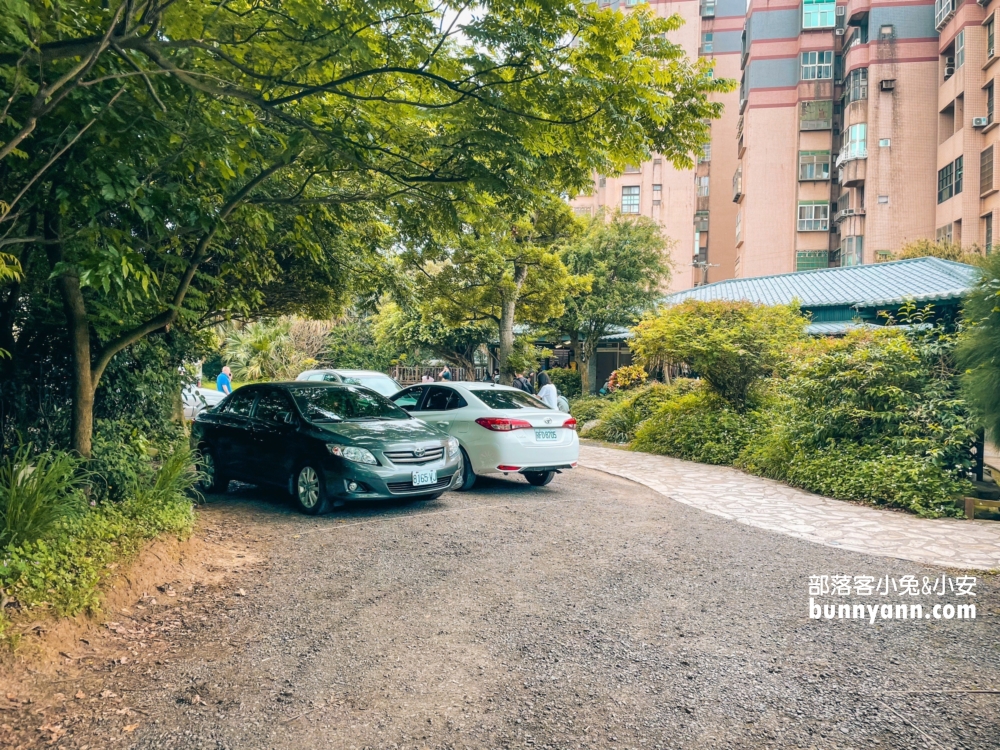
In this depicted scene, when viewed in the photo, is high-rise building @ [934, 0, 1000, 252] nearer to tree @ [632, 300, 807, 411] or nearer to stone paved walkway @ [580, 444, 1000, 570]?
tree @ [632, 300, 807, 411]

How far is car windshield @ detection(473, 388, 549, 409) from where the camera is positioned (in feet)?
32.4

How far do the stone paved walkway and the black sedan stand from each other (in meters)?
3.64

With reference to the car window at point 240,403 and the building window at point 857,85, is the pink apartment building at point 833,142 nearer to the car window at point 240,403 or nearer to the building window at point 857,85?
the building window at point 857,85

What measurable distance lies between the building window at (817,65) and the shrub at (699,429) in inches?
1353

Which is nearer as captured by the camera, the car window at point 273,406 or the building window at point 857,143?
the car window at point 273,406

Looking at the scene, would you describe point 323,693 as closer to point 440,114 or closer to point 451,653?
point 451,653

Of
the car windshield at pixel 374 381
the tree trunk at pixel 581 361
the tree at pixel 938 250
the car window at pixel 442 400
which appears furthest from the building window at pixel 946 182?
the car window at pixel 442 400

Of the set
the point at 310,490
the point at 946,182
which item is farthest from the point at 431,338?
the point at 946,182

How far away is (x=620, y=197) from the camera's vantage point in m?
47.7

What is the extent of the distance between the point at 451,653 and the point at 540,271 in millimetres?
15892

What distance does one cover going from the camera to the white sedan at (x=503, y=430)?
938cm

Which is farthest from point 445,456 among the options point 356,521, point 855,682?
point 855,682

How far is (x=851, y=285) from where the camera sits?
21.3 meters

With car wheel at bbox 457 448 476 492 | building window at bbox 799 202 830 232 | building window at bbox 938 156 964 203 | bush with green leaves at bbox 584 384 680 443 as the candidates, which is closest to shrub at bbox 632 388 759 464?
bush with green leaves at bbox 584 384 680 443
